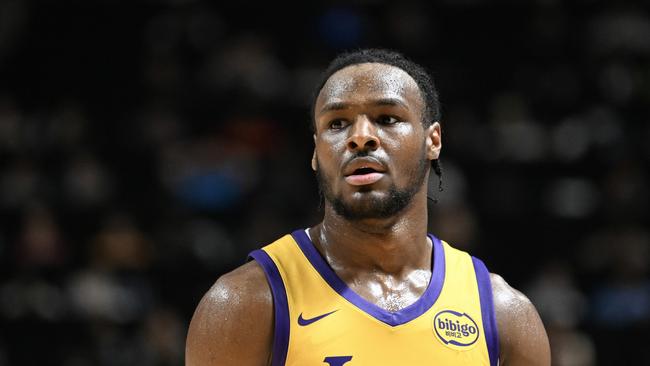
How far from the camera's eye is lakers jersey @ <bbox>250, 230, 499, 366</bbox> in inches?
152

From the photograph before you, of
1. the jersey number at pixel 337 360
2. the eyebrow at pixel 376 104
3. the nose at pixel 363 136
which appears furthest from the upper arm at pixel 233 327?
the eyebrow at pixel 376 104

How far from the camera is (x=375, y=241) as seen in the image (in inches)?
166

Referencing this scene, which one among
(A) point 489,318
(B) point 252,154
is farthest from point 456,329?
(B) point 252,154

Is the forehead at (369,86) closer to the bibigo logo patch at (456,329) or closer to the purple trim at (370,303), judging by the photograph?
the purple trim at (370,303)

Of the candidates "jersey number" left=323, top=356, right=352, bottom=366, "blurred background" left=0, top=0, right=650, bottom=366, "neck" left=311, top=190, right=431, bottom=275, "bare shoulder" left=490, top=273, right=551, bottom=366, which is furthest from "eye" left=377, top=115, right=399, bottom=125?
"blurred background" left=0, top=0, right=650, bottom=366

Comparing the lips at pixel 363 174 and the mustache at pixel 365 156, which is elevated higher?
the mustache at pixel 365 156

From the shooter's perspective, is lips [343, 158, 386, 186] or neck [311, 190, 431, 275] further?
neck [311, 190, 431, 275]

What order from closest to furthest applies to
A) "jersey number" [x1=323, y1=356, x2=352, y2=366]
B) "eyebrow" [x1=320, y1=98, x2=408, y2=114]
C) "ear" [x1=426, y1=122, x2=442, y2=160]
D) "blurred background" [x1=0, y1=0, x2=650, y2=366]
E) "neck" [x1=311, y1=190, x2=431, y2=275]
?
"jersey number" [x1=323, y1=356, x2=352, y2=366] → "eyebrow" [x1=320, y1=98, x2=408, y2=114] → "neck" [x1=311, y1=190, x2=431, y2=275] → "ear" [x1=426, y1=122, x2=442, y2=160] → "blurred background" [x1=0, y1=0, x2=650, y2=366]

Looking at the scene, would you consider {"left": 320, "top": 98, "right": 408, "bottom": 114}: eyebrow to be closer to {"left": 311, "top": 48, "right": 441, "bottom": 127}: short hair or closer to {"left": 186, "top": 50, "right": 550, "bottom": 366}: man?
{"left": 186, "top": 50, "right": 550, "bottom": 366}: man

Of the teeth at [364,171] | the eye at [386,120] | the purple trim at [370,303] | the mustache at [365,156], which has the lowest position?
the purple trim at [370,303]

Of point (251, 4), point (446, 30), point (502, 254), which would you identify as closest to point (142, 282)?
point (502, 254)

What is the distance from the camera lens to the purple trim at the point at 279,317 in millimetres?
3839

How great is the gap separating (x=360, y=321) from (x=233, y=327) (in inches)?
19.5

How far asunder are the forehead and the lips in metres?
0.26
